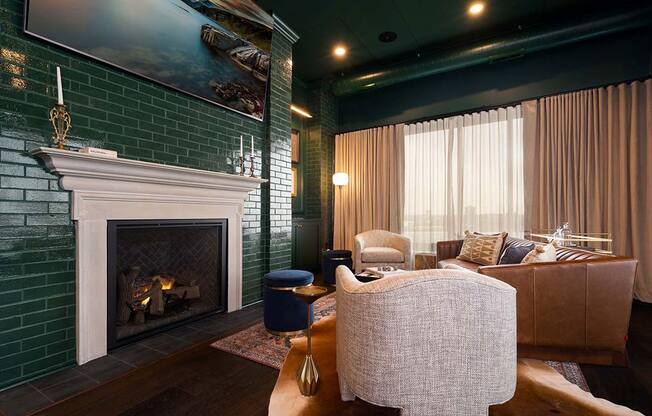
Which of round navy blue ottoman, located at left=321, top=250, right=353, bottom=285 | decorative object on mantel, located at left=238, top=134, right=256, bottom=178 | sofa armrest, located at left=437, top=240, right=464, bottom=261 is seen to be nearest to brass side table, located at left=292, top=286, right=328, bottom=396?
decorative object on mantel, located at left=238, top=134, right=256, bottom=178

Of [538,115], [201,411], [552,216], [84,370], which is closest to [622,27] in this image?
[538,115]

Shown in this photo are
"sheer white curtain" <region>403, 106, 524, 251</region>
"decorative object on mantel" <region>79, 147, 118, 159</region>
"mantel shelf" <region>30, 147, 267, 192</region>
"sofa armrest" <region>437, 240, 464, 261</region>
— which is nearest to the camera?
"mantel shelf" <region>30, 147, 267, 192</region>

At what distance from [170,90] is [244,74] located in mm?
844

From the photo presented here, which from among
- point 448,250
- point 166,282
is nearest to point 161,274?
point 166,282

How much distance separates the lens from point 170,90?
2.79 metres

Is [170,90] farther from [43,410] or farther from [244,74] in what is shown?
[43,410]

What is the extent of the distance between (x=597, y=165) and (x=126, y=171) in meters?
4.85

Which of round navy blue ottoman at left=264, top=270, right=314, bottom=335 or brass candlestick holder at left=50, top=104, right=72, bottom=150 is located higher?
brass candlestick holder at left=50, top=104, right=72, bottom=150

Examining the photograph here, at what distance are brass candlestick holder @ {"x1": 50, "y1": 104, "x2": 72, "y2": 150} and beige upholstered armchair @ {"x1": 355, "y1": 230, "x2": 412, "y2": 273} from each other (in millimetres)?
3390

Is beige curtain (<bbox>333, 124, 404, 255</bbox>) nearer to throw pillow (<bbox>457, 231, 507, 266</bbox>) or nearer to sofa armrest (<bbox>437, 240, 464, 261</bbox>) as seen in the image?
sofa armrest (<bbox>437, 240, 464, 261</bbox>)

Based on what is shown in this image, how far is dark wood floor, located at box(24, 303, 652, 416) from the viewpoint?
162 cm

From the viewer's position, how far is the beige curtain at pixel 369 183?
5146 millimetres

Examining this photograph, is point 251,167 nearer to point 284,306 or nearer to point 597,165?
point 284,306

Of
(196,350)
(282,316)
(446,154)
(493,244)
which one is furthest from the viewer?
(446,154)
